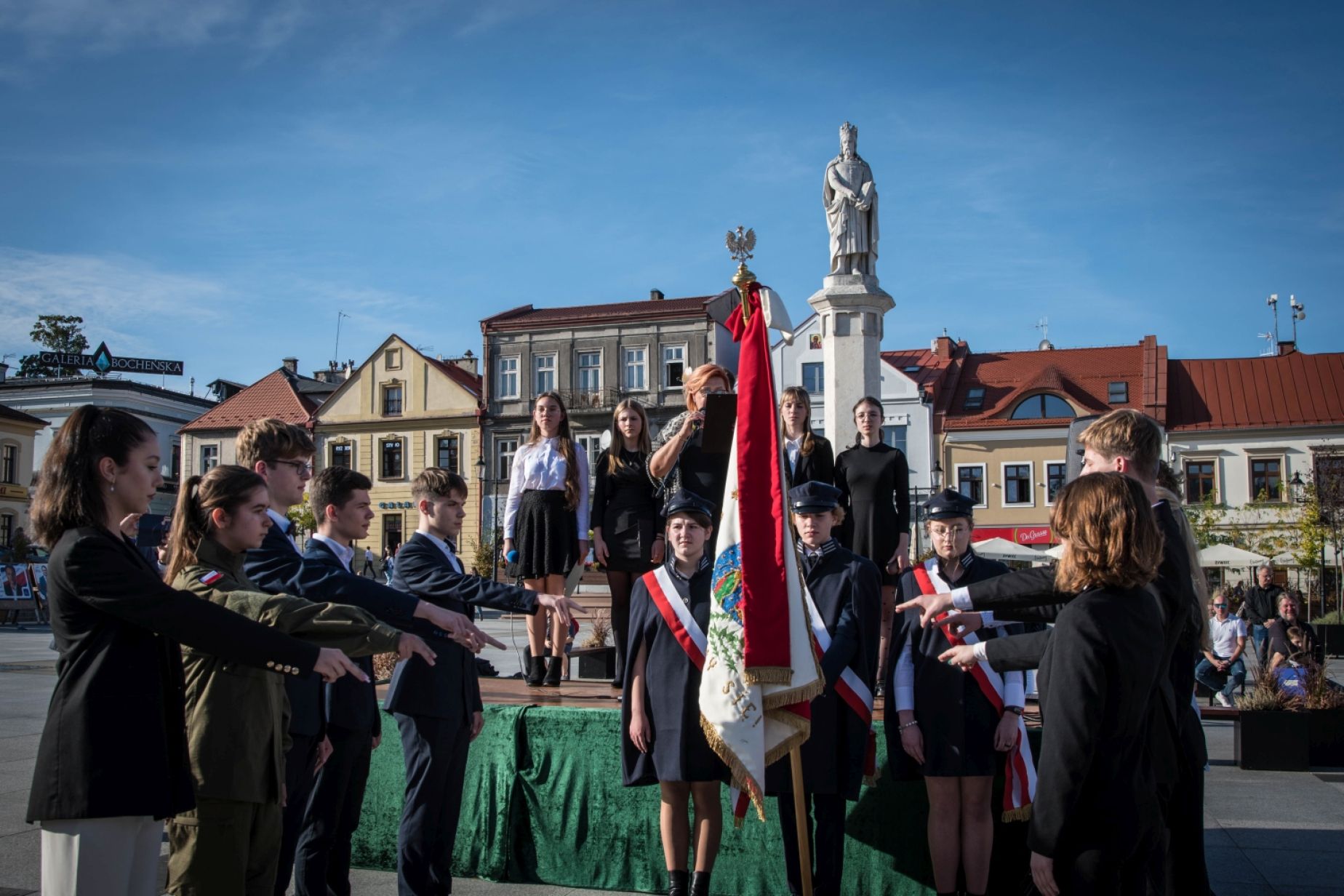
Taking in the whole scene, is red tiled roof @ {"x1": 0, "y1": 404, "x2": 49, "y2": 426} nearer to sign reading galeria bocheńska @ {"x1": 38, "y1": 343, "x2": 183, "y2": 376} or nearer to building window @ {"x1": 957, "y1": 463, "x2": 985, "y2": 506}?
sign reading galeria bocheńska @ {"x1": 38, "y1": 343, "x2": 183, "y2": 376}

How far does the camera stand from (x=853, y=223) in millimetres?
11633

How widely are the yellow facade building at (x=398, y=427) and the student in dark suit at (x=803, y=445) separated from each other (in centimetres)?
4154

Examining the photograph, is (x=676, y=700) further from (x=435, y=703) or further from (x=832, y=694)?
(x=435, y=703)

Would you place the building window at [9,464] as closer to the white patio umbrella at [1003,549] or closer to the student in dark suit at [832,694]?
the white patio umbrella at [1003,549]

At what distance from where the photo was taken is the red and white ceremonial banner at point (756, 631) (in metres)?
4.62

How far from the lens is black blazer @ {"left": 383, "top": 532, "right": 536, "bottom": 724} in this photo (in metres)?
4.65

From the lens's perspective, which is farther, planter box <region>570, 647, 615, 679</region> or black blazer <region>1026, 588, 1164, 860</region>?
planter box <region>570, 647, 615, 679</region>

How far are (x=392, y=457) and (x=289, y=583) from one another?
46.7m

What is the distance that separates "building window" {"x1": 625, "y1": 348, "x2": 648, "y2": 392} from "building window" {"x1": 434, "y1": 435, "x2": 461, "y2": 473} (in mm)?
8116

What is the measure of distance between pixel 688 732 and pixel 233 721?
2.01 m

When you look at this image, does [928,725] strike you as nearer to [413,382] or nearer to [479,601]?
[479,601]

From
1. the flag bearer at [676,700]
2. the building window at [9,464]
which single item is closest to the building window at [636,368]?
the building window at [9,464]

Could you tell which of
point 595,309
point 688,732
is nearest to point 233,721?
point 688,732

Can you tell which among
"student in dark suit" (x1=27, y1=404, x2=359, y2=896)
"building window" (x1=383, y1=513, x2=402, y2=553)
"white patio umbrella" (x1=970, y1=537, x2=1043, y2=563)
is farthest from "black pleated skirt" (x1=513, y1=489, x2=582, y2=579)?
"building window" (x1=383, y1=513, x2=402, y2=553)
